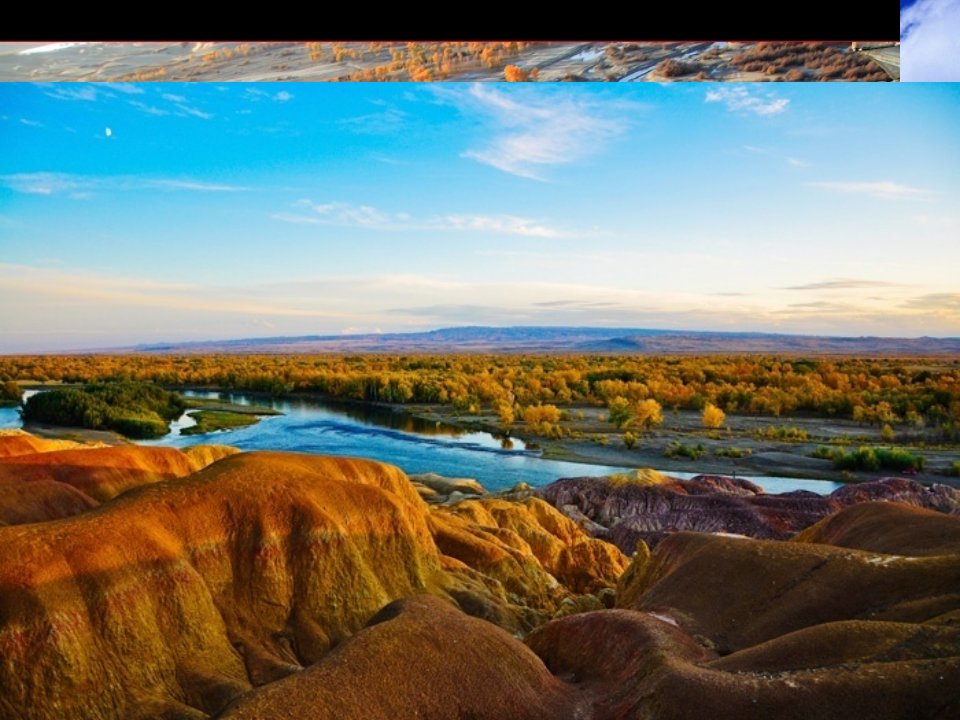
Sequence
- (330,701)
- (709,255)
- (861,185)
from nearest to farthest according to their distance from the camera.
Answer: (330,701), (861,185), (709,255)

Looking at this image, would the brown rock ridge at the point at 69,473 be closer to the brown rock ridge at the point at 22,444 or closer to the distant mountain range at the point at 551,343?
the brown rock ridge at the point at 22,444

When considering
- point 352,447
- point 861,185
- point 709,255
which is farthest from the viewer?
point 352,447

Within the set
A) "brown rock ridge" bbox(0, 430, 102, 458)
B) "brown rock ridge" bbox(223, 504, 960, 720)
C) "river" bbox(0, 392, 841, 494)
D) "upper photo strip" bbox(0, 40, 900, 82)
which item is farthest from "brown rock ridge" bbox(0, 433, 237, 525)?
"brown rock ridge" bbox(223, 504, 960, 720)

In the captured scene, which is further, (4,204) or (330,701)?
(4,204)

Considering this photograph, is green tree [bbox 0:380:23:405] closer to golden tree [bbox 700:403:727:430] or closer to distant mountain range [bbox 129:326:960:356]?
distant mountain range [bbox 129:326:960:356]

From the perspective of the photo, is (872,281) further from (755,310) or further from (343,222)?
(343,222)

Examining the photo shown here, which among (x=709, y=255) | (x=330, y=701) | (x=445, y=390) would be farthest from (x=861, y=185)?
(x=330, y=701)
